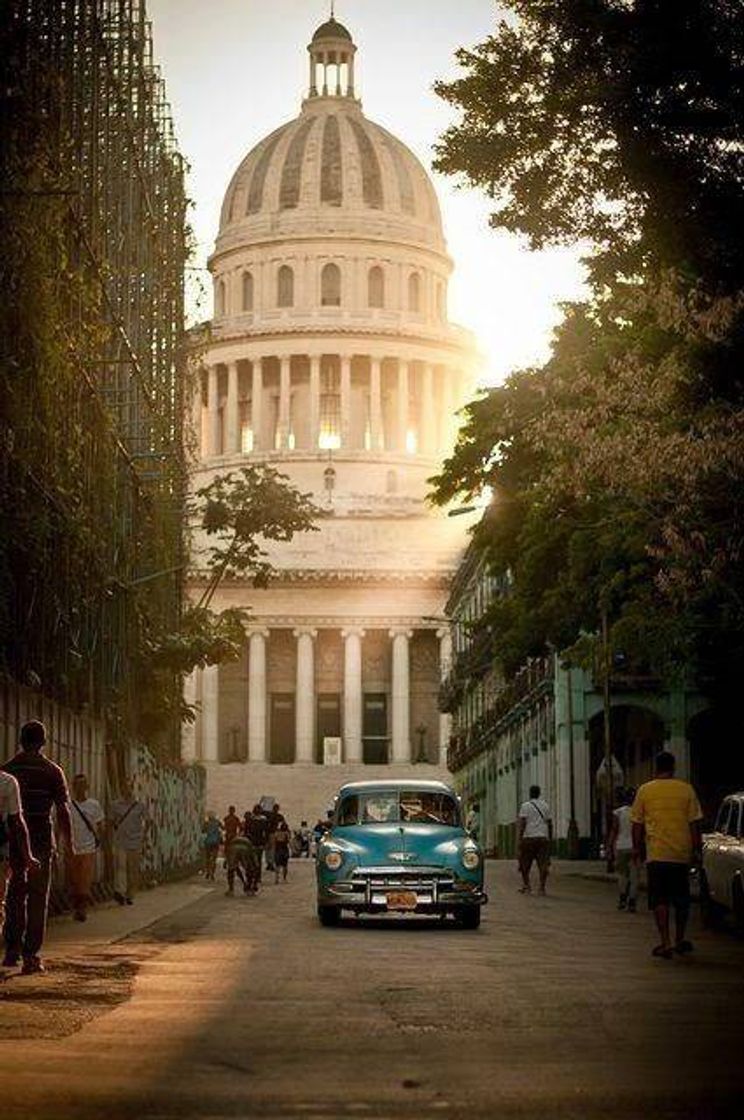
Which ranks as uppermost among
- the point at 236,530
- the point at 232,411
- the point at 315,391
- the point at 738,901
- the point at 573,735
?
the point at 315,391

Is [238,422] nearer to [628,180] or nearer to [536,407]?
[536,407]

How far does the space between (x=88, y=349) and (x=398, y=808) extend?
8475mm

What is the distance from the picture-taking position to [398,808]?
2755cm

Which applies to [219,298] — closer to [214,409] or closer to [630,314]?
[214,409]

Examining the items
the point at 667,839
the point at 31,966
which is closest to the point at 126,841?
the point at 667,839

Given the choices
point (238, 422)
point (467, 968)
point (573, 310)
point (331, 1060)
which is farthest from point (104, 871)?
point (238, 422)

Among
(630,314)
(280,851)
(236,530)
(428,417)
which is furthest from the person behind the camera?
(428,417)

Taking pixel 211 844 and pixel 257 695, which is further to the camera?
pixel 257 695

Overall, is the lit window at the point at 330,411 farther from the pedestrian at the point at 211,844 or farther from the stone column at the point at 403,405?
the pedestrian at the point at 211,844

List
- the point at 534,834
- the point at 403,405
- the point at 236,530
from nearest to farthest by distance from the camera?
the point at 534,834 → the point at 236,530 → the point at 403,405

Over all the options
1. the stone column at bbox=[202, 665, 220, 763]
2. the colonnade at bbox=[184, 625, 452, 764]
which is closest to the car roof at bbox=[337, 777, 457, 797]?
the colonnade at bbox=[184, 625, 452, 764]

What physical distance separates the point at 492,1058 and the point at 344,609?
362 ft

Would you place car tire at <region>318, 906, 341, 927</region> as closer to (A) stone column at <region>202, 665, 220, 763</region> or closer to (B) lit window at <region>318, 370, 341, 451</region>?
(A) stone column at <region>202, 665, 220, 763</region>

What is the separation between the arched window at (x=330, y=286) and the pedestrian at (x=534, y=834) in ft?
342
